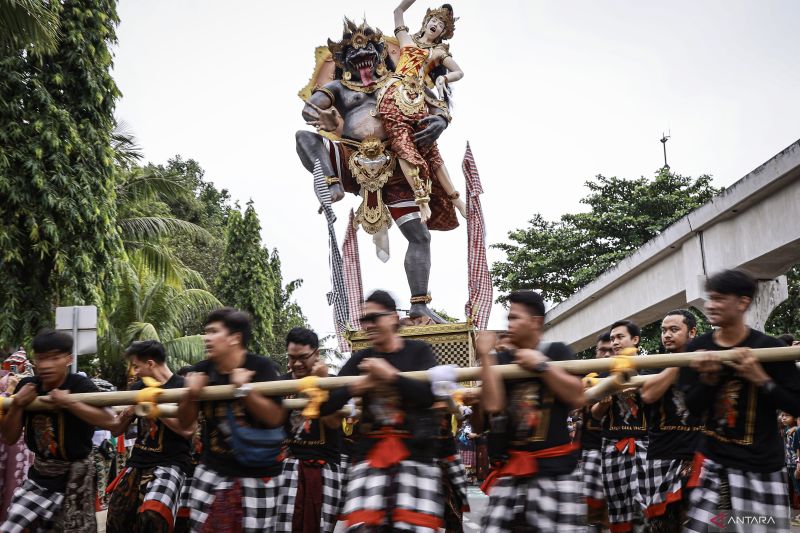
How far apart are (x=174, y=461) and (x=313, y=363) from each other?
1.28 metres

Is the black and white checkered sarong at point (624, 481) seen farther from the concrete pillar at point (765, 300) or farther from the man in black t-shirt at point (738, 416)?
the concrete pillar at point (765, 300)

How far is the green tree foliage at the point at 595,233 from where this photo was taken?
30.0 meters

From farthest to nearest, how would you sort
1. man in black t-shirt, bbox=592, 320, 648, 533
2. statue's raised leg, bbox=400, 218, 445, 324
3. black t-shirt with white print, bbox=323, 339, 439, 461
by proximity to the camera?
1. statue's raised leg, bbox=400, 218, 445, 324
2. man in black t-shirt, bbox=592, 320, 648, 533
3. black t-shirt with white print, bbox=323, 339, 439, 461

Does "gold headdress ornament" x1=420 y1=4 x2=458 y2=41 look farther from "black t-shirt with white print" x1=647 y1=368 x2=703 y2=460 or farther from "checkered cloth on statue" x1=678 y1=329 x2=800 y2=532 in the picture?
"checkered cloth on statue" x1=678 y1=329 x2=800 y2=532

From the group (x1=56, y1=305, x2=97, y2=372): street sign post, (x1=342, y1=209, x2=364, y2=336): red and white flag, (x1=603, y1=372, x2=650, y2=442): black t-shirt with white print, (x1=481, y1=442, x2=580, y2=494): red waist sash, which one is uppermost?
(x1=342, y1=209, x2=364, y2=336): red and white flag

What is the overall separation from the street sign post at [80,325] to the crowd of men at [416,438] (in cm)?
385

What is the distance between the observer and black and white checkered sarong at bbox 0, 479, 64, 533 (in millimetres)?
5367

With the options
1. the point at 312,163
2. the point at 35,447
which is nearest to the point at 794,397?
the point at 35,447

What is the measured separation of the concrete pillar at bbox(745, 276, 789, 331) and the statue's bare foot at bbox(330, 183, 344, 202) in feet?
19.2

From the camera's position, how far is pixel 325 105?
10281mm

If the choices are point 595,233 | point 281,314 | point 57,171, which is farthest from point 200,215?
point 57,171

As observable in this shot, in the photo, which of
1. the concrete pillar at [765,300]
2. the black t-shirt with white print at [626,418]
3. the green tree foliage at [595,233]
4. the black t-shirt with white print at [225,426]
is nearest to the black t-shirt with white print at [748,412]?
the black t-shirt with white print at [626,418]

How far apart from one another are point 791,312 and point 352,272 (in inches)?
641

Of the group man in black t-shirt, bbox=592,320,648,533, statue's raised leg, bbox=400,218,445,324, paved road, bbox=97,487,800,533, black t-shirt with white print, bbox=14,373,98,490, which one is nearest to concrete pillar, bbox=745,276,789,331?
paved road, bbox=97,487,800,533
